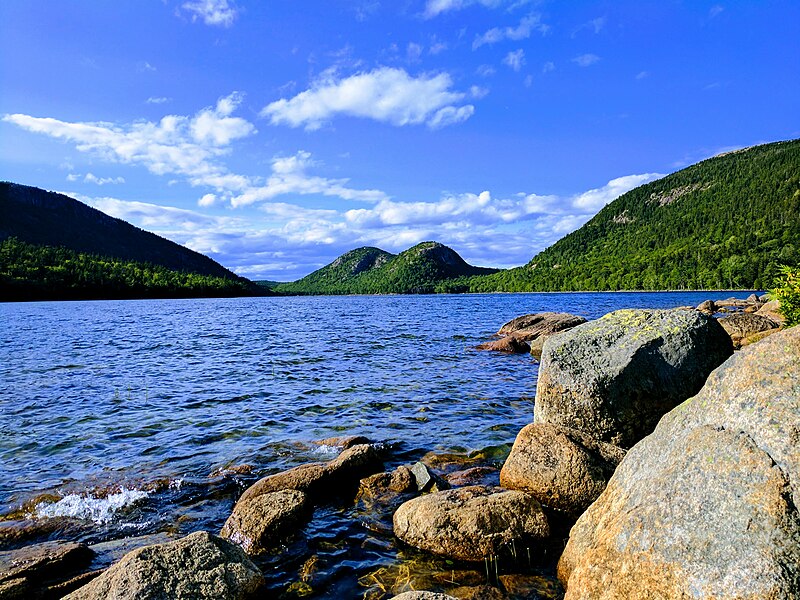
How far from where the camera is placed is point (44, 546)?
744 cm

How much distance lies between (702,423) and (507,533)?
315cm

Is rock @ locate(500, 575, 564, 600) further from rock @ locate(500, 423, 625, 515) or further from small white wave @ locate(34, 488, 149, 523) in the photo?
→ small white wave @ locate(34, 488, 149, 523)

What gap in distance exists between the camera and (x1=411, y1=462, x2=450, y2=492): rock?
930 cm

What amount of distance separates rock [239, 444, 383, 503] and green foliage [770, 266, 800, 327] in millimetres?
13374

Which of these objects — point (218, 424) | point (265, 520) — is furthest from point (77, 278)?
point (265, 520)

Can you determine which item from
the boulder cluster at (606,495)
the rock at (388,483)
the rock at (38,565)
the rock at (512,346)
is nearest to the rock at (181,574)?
the boulder cluster at (606,495)

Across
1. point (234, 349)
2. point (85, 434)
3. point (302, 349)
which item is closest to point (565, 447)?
point (85, 434)

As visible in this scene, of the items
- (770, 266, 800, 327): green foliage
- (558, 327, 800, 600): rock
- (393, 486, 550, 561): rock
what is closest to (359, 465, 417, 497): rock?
(393, 486, 550, 561): rock

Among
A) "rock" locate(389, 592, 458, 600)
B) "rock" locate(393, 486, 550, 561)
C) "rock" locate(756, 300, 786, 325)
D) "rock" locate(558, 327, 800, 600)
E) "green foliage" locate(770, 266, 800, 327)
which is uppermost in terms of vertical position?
"green foliage" locate(770, 266, 800, 327)

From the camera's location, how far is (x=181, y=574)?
5.54m

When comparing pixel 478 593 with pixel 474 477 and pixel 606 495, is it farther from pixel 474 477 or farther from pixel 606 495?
pixel 474 477

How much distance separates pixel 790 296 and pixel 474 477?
40.5 ft

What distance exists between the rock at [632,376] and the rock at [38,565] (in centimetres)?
864

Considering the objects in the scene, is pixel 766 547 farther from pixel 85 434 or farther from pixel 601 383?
pixel 85 434
